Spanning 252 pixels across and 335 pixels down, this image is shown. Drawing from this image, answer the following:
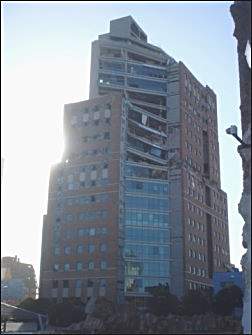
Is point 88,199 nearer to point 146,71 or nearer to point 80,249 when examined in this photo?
point 80,249

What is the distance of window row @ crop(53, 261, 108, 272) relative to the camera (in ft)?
256

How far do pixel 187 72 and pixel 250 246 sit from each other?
87855mm

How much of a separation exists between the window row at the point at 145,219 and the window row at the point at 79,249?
211 inches

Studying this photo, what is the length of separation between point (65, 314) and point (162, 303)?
14072 mm

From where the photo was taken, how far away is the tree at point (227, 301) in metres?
68.4

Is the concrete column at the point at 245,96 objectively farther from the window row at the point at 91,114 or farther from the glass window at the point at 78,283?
the window row at the point at 91,114

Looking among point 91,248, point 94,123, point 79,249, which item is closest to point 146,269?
point 91,248

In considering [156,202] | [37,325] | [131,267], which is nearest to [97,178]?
→ [156,202]

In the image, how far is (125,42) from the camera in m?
98.1

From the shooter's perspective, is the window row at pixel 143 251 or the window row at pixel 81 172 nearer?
the window row at pixel 143 251

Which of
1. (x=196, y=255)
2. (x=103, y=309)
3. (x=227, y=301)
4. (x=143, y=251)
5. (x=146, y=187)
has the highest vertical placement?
(x=146, y=187)

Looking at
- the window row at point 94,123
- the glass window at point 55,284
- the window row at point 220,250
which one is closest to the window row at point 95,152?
the window row at point 94,123

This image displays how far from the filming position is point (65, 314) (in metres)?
71.6

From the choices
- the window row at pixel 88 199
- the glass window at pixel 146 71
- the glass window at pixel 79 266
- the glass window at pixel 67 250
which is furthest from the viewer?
the glass window at pixel 146 71
